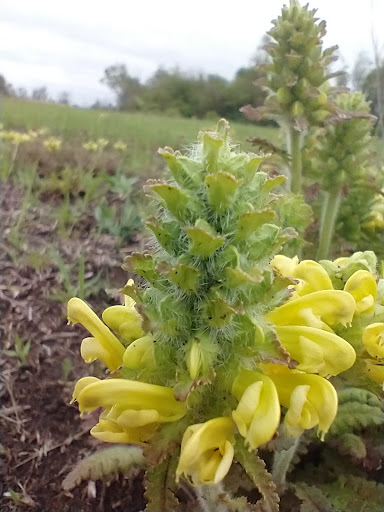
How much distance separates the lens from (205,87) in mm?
3799

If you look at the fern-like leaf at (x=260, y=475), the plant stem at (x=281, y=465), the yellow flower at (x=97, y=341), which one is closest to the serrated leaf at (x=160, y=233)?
the yellow flower at (x=97, y=341)

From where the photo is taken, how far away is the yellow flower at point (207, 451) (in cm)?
84

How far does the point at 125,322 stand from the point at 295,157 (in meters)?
1.27

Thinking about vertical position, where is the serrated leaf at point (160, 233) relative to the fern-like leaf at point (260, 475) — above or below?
above

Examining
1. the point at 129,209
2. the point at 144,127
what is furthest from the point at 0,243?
the point at 144,127

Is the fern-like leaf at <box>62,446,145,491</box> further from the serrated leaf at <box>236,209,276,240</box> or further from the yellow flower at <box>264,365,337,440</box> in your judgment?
the serrated leaf at <box>236,209,276,240</box>

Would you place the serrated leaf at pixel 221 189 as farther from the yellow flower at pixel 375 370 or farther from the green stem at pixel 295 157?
the green stem at pixel 295 157

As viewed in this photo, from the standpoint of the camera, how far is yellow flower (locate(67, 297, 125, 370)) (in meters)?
1.05

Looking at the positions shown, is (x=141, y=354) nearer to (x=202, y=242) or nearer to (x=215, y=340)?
(x=215, y=340)

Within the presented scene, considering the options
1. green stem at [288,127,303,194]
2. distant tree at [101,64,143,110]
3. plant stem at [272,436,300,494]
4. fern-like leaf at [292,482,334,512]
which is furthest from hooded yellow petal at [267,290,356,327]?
distant tree at [101,64,143,110]

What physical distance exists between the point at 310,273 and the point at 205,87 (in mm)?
2944

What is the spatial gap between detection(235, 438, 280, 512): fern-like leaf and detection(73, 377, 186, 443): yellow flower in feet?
0.40

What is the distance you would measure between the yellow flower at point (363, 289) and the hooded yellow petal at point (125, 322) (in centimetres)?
43

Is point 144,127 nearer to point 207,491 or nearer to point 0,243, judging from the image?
point 0,243
